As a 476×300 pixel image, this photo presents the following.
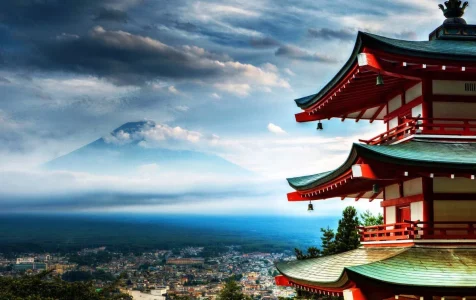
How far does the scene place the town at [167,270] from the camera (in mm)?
73500

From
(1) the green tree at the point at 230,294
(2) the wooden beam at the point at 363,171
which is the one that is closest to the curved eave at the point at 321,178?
(2) the wooden beam at the point at 363,171

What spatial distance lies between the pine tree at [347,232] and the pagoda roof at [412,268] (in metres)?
20.8

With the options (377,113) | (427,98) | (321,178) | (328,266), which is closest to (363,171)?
(321,178)

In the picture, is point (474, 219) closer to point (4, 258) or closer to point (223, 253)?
point (4, 258)

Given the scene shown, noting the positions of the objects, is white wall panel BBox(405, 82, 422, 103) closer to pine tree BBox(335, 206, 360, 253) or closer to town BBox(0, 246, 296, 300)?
pine tree BBox(335, 206, 360, 253)

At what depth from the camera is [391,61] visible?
1465 centimetres

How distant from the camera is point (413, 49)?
47.3 ft

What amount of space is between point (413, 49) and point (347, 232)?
24.2 metres

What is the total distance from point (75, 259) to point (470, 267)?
104543 mm

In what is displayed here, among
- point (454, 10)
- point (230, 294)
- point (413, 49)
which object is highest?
point (454, 10)

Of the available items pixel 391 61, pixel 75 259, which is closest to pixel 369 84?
pixel 391 61

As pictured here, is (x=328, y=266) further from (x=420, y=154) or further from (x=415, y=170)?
(x=420, y=154)

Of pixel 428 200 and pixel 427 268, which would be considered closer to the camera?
pixel 427 268

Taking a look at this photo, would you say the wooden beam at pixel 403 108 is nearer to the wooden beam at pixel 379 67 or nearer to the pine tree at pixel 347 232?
the wooden beam at pixel 379 67
